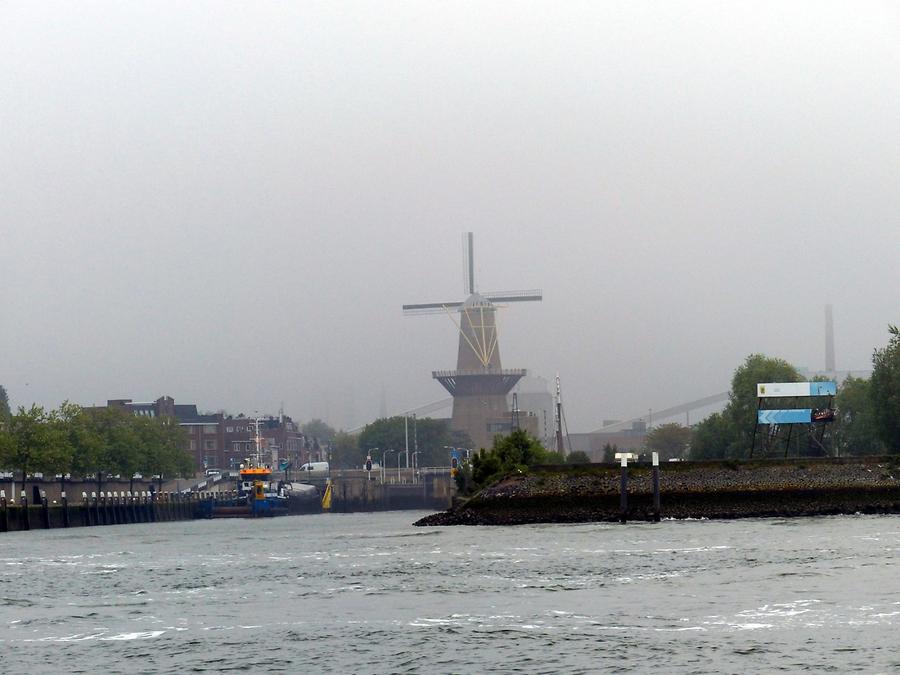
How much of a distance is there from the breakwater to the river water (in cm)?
2787

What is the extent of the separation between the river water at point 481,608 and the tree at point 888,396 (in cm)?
7628

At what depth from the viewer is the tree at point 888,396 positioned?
14725 centimetres

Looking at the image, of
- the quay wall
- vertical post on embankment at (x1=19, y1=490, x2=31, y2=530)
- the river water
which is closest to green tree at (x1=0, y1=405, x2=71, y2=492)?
the quay wall

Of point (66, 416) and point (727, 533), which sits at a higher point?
point (66, 416)

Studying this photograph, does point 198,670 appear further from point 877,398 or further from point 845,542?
point 877,398

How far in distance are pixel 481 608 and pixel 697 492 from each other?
2497 inches

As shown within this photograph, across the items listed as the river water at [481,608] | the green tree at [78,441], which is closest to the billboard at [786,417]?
the river water at [481,608]

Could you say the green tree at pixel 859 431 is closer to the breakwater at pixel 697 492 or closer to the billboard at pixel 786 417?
the billboard at pixel 786 417

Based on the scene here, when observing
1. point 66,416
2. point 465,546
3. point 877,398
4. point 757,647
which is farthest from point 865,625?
point 66,416

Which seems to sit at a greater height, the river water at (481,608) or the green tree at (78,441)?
the green tree at (78,441)

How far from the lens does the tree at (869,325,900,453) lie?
147 meters

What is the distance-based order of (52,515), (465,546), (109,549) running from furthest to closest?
1. (52,515)
2. (109,549)
3. (465,546)

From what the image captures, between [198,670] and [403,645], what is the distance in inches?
206

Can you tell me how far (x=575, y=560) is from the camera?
59844 millimetres
